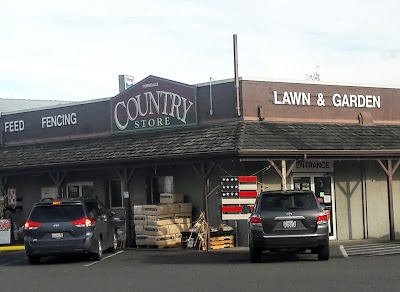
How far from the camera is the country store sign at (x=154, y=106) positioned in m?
23.7

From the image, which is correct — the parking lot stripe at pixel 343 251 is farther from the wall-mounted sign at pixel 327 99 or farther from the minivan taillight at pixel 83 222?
the minivan taillight at pixel 83 222

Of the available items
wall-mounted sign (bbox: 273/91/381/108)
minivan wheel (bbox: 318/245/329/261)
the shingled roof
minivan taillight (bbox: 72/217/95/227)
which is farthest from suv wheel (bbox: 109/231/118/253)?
minivan wheel (bbox: 318/245/329/261)

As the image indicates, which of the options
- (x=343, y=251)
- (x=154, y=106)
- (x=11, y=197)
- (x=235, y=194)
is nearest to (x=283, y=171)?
(x=235, y=194)

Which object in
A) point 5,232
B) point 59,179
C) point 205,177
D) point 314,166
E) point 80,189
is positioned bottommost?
point 5,232

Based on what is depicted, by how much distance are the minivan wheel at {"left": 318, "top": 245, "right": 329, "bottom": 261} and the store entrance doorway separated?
6770mm

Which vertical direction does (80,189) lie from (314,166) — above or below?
below

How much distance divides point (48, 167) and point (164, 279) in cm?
1216

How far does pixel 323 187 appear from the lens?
23297 millimetres

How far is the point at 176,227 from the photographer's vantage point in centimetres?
2225

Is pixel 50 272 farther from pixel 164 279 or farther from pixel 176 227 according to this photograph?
pixel 176 227

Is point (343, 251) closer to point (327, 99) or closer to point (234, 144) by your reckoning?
point (234, 144)

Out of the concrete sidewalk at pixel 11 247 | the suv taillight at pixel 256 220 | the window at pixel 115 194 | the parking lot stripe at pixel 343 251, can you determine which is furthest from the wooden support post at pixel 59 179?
the suv taillight at pixel 256 220

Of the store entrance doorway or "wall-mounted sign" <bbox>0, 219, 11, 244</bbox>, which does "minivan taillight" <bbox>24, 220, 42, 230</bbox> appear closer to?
"wall-mounted sign" <bbox>0, 219, 11, 244</bbox>

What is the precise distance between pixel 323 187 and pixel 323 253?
734cm
